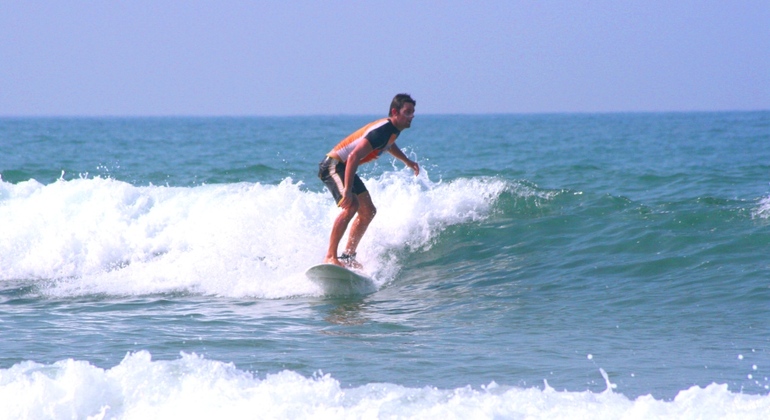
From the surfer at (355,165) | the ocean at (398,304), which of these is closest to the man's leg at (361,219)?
the surfer at (355,165)

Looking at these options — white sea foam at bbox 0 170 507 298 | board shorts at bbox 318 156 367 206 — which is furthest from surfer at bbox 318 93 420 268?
white sea foam at bbox 0 170 507 298

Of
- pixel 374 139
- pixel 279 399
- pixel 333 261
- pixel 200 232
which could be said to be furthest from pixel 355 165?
pixel 200 232

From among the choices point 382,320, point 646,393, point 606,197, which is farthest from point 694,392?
point 606,197

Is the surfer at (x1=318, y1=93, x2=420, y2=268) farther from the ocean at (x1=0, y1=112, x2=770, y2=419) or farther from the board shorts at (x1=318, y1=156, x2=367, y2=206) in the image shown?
the ocean at (x1=0, y1=112, x2=770, y2=419)

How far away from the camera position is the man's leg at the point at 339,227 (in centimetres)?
799

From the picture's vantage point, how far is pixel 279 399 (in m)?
4.82

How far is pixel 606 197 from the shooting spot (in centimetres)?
1152

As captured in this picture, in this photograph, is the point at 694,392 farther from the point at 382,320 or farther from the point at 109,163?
the point at 109,163

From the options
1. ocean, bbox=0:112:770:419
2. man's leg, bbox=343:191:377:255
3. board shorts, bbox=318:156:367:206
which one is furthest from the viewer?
man's leg, bbox=343:191:377:255

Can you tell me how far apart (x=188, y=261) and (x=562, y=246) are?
13.9ft

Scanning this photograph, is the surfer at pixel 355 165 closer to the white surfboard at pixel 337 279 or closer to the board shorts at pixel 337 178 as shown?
the board shorts at pixel 337 178

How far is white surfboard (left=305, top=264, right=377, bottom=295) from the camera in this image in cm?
797

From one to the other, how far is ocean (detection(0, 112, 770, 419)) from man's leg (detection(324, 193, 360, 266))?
0.40 m

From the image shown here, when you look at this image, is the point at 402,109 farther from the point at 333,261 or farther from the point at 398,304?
the point at 398,304
